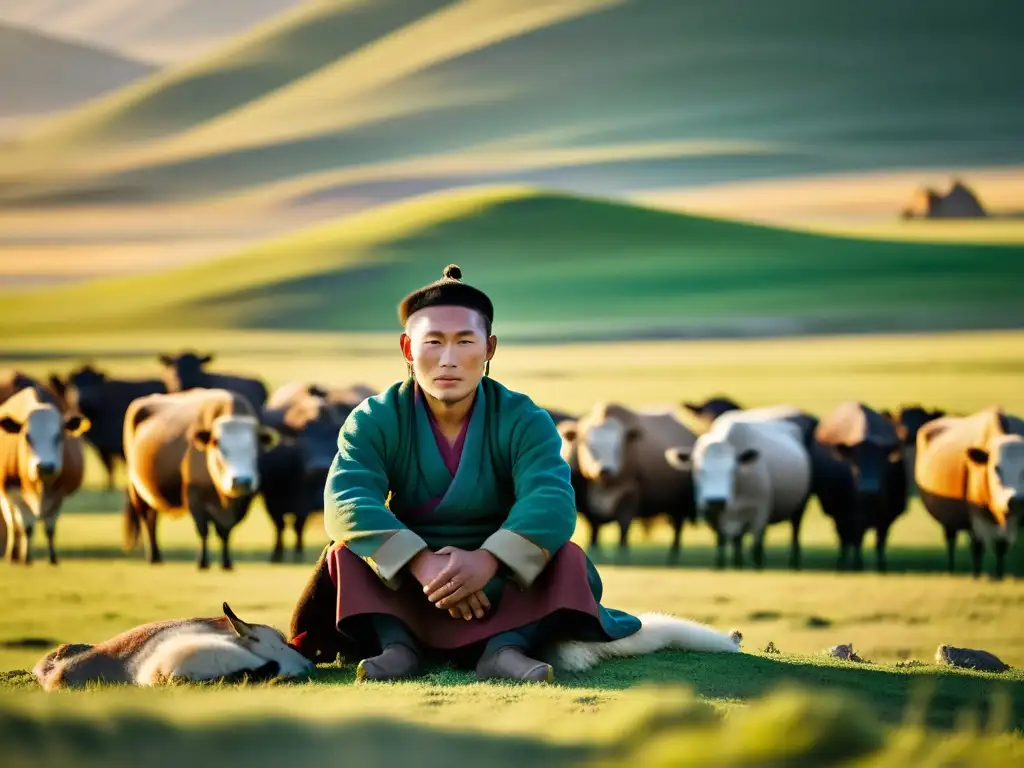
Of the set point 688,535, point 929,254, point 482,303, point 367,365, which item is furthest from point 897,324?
point 482,303

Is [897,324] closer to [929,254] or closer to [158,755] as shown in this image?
[929,254]

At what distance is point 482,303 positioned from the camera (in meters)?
5.32

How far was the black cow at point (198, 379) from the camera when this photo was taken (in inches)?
728

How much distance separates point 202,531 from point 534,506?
8214 mm

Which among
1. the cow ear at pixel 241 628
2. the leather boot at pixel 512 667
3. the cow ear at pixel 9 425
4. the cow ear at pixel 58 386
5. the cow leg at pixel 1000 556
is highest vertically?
the cow ear at pixel 58 386

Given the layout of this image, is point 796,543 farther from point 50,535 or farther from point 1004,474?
point 50,535

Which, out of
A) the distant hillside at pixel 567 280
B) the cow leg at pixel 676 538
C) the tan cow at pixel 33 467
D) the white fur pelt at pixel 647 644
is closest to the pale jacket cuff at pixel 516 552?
the white fur pelt at pixel 647 644

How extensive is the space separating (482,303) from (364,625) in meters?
1.16

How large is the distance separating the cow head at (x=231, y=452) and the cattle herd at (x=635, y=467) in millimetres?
16

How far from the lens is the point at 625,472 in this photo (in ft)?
47.8

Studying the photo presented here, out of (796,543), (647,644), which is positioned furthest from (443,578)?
(796,543)

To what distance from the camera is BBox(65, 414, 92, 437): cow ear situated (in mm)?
12961

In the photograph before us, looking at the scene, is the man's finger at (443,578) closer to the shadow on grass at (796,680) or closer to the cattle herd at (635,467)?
the shadow on grass at (796,680)

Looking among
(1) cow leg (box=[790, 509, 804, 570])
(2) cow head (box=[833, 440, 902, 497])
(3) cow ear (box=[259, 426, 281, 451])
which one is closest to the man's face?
(3) cow ear (box=[259, 426, 281, 451])
